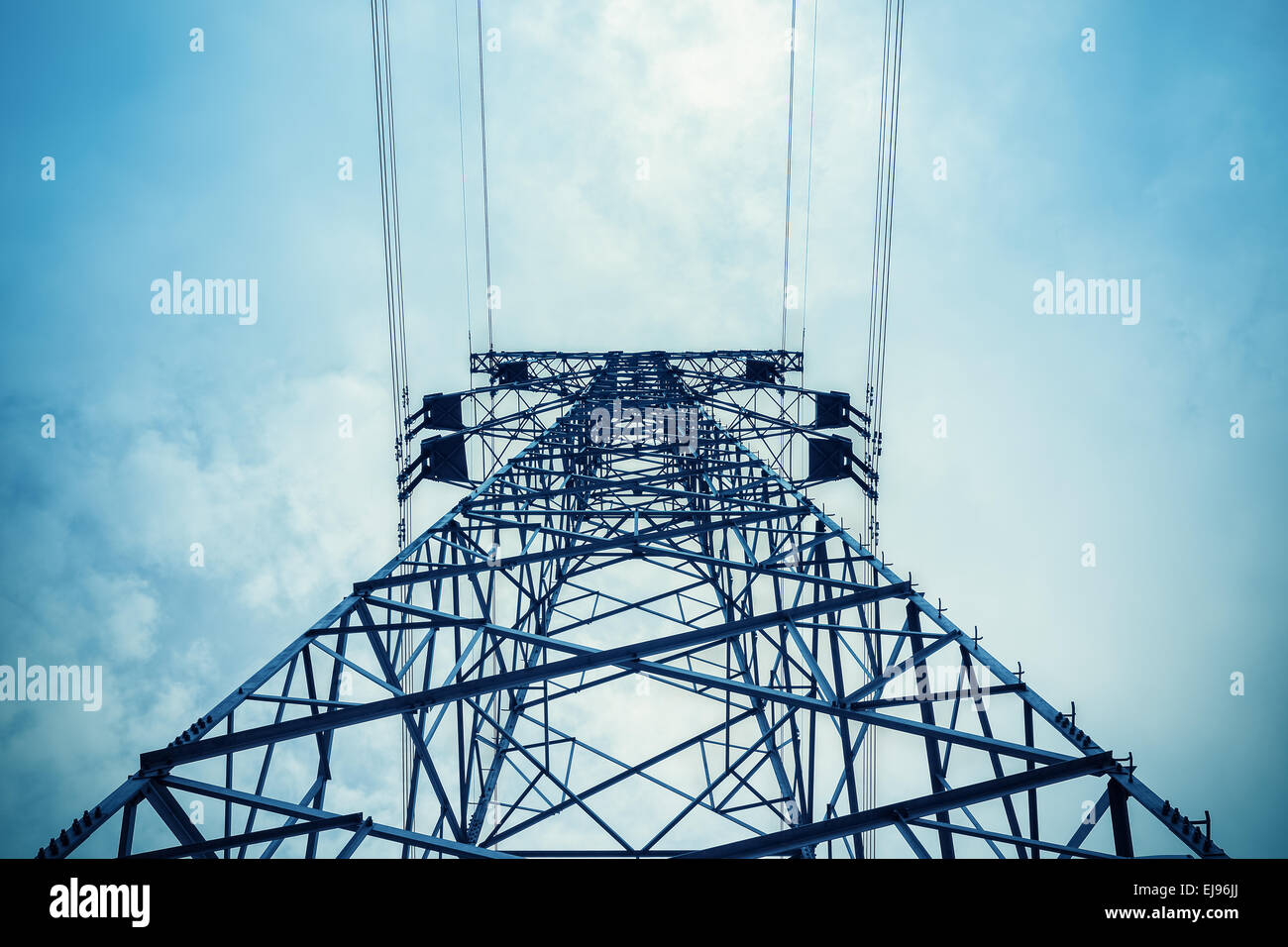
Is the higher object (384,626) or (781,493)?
(781,493)

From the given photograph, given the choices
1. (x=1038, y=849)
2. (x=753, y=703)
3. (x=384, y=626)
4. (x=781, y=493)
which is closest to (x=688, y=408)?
(x=781, y=493)
